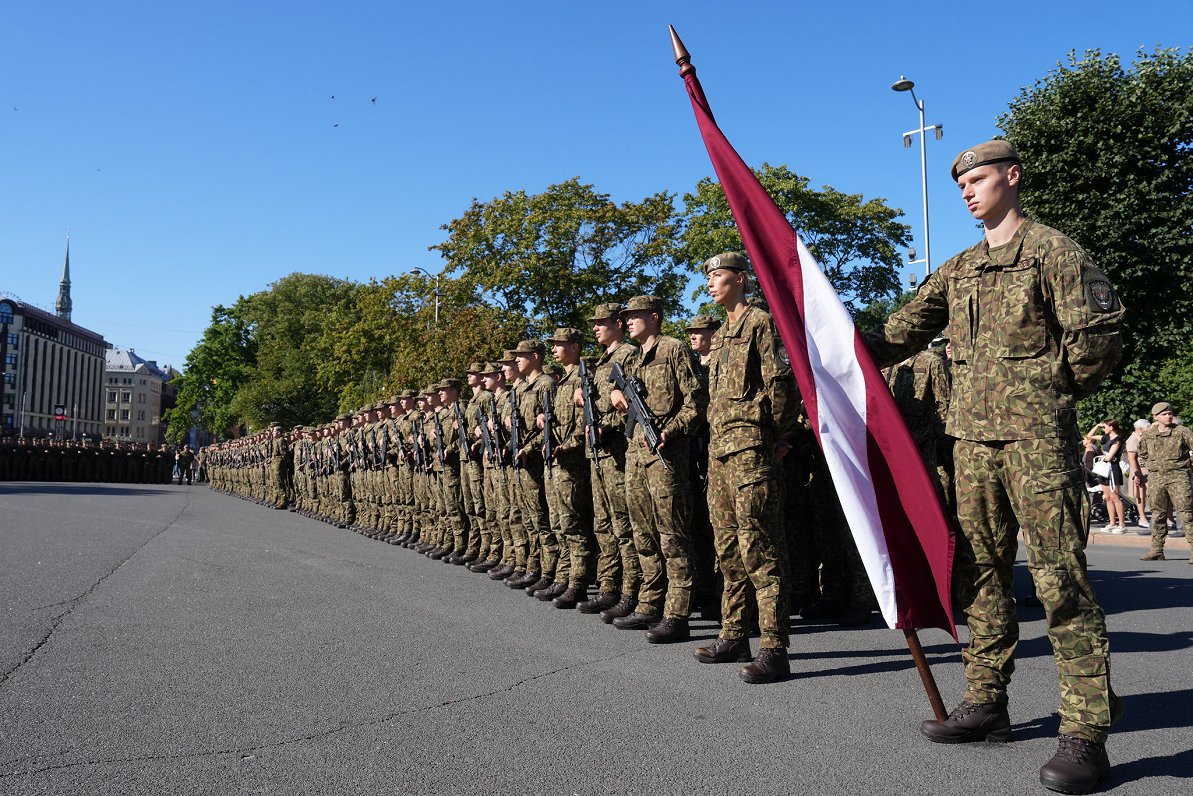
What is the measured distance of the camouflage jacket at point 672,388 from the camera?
6.05 metres

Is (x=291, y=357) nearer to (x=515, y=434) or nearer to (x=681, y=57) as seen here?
(x=515, y=434)

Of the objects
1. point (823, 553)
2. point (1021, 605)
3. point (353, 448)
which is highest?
point (353, 448)

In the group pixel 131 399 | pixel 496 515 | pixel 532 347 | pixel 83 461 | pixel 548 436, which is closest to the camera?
pixel 548 436

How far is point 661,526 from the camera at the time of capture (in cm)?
612

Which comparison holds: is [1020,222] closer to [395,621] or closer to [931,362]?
[931,362]

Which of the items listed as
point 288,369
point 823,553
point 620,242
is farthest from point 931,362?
point 288,369

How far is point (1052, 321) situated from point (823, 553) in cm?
400

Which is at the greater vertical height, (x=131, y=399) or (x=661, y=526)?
(x=131, y=399)

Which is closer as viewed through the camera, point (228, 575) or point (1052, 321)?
point (1052, 321)

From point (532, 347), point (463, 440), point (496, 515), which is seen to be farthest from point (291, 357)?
point (532, 347)

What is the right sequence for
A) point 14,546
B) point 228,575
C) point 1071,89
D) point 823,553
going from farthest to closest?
1. point 1071,89
2. point 14,546
3. point 228,575
4. point 823,553

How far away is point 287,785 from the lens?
3174 mm

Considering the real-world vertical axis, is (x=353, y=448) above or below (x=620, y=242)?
below

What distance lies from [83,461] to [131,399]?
116412mm
